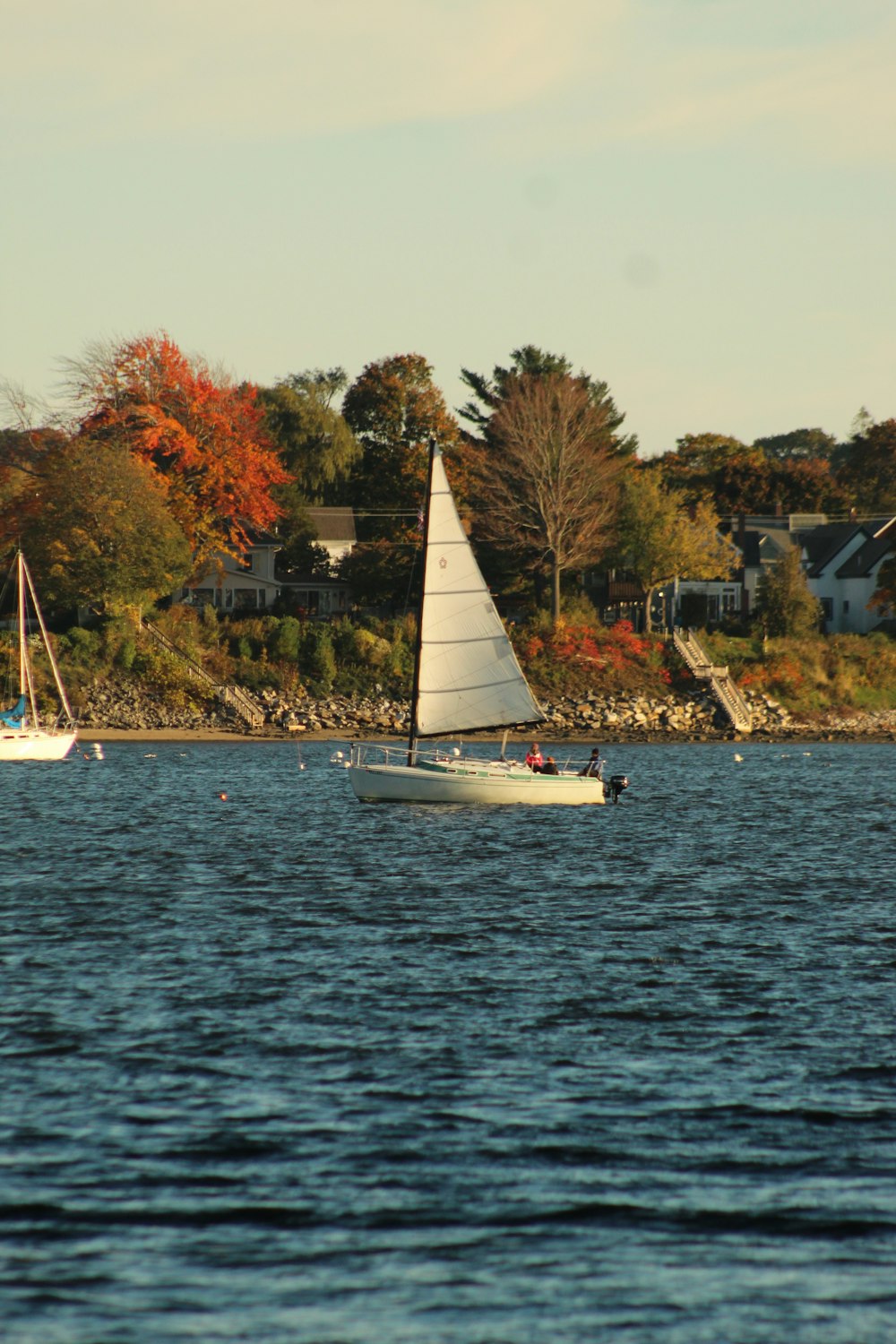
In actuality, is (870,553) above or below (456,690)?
above

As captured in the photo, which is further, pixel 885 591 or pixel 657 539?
pixel 885 591

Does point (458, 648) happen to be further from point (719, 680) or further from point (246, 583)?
point (246, 583)

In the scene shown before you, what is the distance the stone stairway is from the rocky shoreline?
67cm

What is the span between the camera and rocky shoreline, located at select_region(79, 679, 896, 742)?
90.9 metres

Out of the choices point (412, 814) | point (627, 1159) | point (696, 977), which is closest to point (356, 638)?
point (412, 814)

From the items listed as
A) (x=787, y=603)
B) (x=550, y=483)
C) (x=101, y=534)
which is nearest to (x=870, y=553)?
(x=787, y=603)

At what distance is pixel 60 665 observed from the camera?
90312 mm

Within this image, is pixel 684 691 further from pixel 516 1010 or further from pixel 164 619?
pixel 516 1010

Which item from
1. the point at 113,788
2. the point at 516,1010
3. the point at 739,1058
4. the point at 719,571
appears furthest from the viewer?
the point at 719,571

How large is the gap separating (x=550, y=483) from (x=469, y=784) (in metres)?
53.6

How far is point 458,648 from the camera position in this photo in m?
52.4

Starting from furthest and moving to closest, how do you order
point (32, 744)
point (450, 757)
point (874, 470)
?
point (874, 470), point (32, 744), point (450, 757)

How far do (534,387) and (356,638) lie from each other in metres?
23.2

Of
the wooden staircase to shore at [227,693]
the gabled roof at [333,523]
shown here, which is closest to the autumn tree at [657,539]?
the gabled roof at [333,523]
